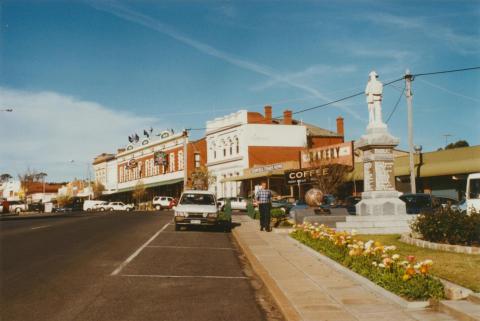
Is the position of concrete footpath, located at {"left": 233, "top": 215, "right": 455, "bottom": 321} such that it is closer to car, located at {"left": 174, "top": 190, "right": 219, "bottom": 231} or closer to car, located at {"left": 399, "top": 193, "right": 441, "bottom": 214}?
car, located at {"left": 174, "top": 190, "right": 219, "bottom": 231}

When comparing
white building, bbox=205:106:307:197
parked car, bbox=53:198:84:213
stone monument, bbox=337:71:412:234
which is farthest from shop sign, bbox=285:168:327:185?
parked car, bbox=53:198:84:213

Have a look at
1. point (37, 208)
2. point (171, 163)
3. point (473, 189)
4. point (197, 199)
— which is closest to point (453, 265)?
point (473, 189)

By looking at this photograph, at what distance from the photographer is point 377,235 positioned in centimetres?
1641

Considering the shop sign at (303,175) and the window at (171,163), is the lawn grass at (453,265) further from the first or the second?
the window at (171,163)

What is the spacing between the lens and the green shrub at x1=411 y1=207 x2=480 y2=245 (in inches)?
445

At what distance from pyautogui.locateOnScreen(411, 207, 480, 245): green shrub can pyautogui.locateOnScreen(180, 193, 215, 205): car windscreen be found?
1124 cm

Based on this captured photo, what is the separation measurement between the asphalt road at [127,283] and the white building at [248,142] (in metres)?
41.8

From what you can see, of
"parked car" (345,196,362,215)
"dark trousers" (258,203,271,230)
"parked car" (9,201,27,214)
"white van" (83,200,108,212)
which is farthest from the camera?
"white van" (83,200,108,212)

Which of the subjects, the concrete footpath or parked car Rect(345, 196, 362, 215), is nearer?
the concrete footpath

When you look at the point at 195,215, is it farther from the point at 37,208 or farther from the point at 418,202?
the point at 37,208

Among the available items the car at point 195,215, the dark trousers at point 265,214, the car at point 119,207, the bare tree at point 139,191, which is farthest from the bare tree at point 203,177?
the dark trousers at point 265,214

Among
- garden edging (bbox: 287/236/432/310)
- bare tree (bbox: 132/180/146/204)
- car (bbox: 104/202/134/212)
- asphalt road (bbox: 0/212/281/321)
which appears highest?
bare tree (bbox: 132/180/146/204)

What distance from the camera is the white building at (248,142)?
189 feet

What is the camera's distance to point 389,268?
26.4ft
